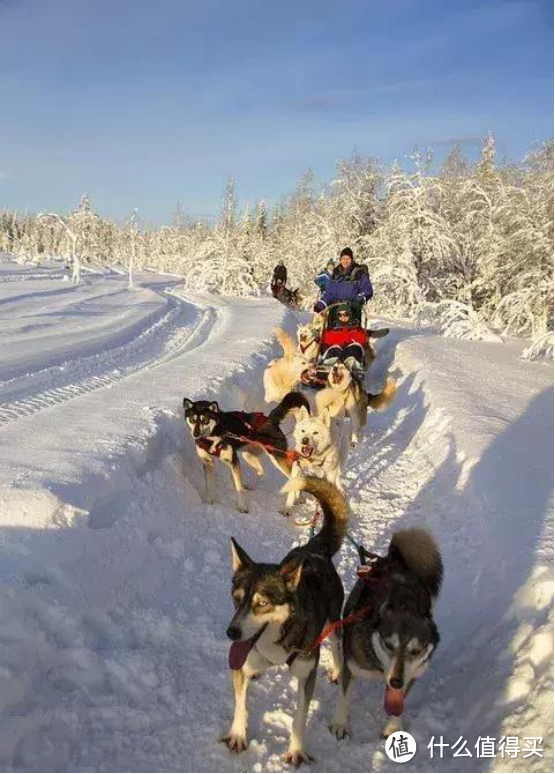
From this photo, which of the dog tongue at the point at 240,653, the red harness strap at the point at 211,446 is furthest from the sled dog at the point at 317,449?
the dog tongue at the point at 240,653

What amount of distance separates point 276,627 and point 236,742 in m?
0.67

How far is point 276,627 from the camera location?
2740mm

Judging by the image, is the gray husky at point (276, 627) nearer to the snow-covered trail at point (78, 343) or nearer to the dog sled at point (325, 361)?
the dog sled at point (325, 361)

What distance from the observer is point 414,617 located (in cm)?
278

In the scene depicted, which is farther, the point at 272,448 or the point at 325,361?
the point at 325,361

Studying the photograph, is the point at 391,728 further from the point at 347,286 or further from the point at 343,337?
the point at 347,286

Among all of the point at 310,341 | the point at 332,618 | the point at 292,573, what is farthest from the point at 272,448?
the point at 310,341

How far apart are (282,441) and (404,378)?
19.1 feet

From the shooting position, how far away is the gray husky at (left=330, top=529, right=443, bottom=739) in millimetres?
2719

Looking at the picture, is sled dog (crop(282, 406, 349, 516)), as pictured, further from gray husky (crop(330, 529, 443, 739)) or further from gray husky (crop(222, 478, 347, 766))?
gray husky (crop(222, 478, 347, 766))

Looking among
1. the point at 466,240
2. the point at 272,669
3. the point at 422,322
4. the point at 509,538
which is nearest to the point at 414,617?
the point at 272,669

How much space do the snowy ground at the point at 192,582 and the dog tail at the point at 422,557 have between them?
48cm

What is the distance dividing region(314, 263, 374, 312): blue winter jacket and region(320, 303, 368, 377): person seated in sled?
0.97ft

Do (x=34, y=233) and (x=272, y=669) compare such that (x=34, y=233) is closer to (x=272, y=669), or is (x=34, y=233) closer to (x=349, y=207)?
(x=349, y=207)
